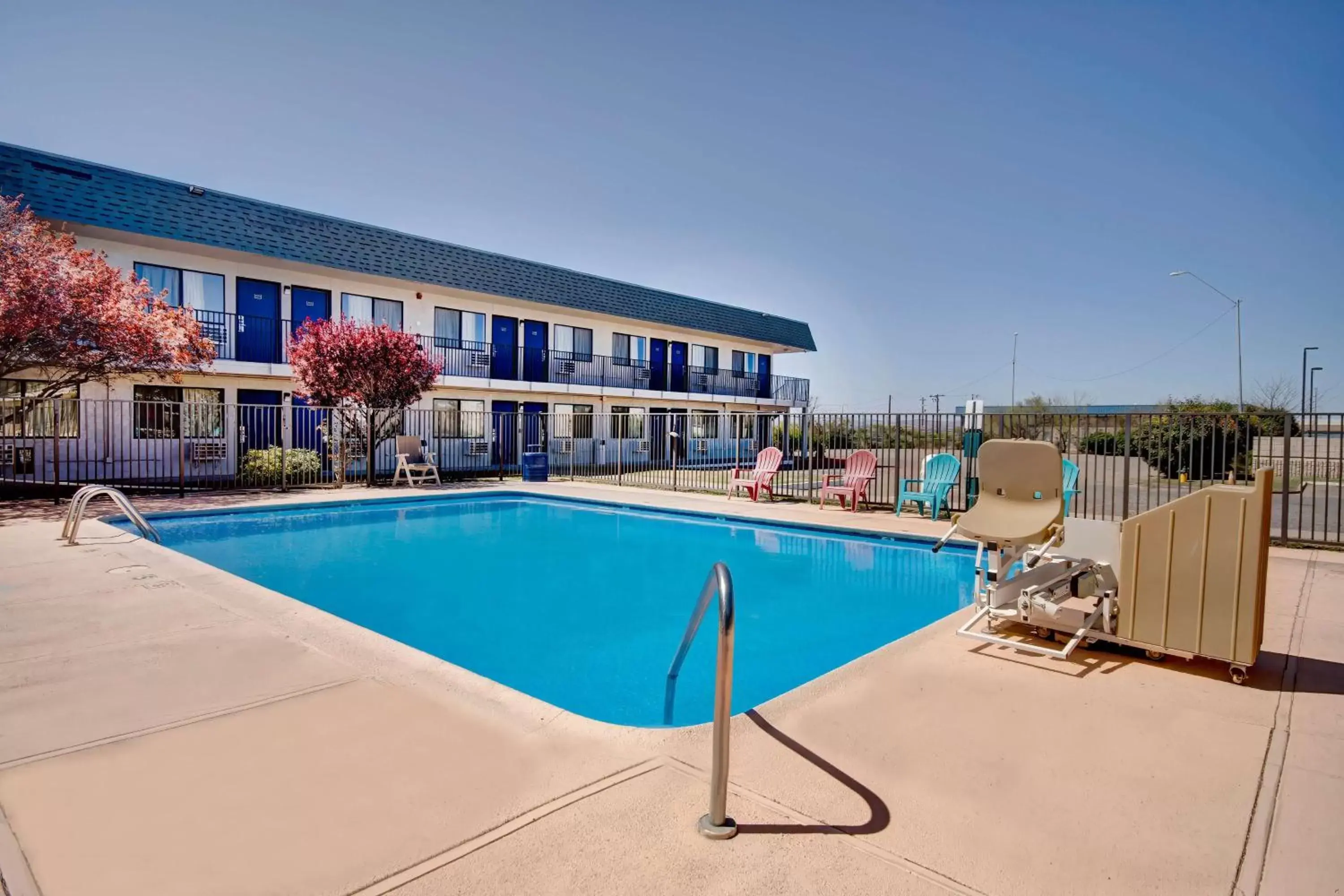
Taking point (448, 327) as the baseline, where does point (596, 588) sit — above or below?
below

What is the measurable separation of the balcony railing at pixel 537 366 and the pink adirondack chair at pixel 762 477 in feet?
27.6

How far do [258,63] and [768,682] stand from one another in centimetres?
1340

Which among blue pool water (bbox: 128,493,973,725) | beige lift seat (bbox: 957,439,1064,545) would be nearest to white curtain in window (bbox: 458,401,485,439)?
blue pool water (bbox: 128,493,973,725)

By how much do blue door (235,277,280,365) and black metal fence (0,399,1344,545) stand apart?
150 centimetres

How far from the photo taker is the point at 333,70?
12367 mm

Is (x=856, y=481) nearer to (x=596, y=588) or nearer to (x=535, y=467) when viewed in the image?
(x=596, y=588)

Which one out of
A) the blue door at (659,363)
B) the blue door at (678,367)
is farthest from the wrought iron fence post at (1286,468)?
the blue door at (678,367)

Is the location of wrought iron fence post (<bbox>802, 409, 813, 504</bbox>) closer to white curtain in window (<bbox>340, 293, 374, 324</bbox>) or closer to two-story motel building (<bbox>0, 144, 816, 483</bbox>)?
two-story motel building (<bbox>0, 144, 816, 483</bbox>)

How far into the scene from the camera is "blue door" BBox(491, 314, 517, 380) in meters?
23.6

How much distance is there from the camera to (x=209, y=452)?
16984 mm

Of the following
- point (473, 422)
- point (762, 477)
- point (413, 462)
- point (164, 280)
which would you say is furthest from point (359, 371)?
point (762, 477)

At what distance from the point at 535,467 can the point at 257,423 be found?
753cm

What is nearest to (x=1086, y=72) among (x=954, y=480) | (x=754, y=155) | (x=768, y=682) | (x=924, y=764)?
(x=754, y=155)

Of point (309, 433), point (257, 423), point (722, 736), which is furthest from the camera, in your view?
point (257, 423)
